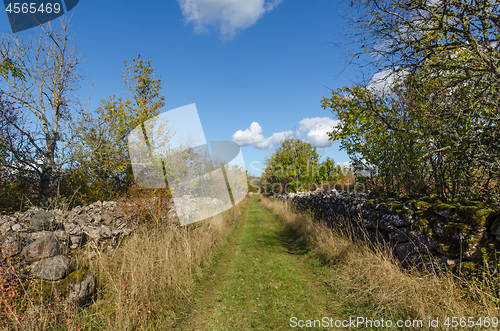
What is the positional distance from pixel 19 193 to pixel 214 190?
1221cm

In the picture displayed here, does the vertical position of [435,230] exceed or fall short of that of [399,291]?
it exceeds it

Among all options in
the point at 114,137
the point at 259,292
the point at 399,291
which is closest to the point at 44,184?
the point at 114,137

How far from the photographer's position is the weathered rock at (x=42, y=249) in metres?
4.47

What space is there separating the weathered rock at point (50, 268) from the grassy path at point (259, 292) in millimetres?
2503

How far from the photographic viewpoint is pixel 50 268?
434cm

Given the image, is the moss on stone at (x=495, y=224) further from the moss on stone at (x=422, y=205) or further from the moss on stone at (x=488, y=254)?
the moss on stone at (x=422, y=205)

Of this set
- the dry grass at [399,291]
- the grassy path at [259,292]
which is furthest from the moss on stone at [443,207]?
the grassy path at [259,292]

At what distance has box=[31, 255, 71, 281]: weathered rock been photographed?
4.23m

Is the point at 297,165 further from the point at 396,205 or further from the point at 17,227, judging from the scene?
the point at 17,227

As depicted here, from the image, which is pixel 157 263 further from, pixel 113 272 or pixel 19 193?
pixel 19 193

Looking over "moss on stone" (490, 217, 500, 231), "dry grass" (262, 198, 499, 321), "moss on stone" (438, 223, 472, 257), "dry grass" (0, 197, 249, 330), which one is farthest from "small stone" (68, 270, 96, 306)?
"moss on stone" (490, 217, 500, 231)

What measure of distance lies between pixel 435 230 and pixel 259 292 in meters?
4.19

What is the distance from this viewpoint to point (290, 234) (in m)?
12.3

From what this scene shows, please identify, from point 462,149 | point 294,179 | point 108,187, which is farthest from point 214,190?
point 462,149
